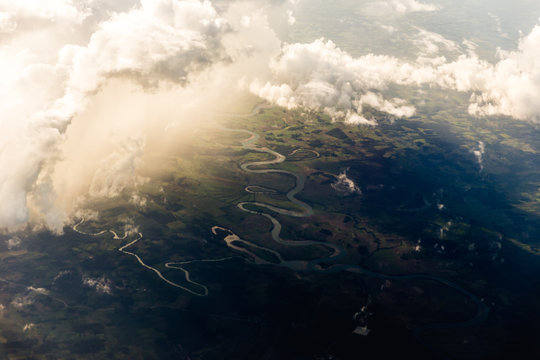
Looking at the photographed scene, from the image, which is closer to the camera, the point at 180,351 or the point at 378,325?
the point at 180,351

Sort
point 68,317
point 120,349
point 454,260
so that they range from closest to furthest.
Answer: point 120,349 < point 68,317 < point 454,260

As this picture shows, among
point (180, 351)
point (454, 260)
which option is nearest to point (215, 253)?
point (180, 351)

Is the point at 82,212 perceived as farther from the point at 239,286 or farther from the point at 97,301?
the point at 239,286

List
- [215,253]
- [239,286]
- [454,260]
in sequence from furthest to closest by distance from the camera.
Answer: [454,260]
[215,253]
[239,286]

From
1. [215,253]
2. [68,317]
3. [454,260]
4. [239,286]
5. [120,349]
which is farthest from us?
[454,260]

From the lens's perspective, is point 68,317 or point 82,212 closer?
point 68,317

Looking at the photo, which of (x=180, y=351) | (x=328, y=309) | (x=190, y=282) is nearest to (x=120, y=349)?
(x=180, y=351)

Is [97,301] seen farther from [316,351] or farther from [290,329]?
[316,351]

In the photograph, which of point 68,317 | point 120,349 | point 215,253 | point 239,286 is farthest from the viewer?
point 215,253
